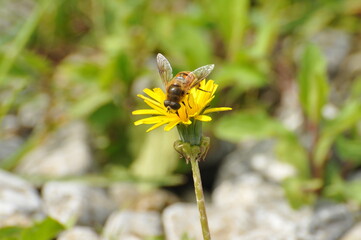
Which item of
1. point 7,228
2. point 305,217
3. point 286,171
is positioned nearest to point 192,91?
→ point 7,228

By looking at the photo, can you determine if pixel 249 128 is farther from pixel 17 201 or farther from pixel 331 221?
pixel 17 201

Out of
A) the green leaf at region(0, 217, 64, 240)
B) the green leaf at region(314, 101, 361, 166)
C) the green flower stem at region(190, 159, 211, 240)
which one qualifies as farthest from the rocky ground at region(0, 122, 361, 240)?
the green flower stem at region(190, 159, 211, 240)

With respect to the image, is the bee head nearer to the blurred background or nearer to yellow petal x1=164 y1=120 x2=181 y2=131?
yellow petal x1=164 y1=120 x2=181 y2=131

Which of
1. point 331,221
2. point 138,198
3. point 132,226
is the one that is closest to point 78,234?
point 132,226

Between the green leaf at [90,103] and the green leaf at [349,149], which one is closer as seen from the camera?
the green leaf at [349,149]

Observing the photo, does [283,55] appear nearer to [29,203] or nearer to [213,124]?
[213,124]

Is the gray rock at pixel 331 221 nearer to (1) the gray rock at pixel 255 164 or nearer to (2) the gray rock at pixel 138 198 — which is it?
(1) the gray rock at pixel 255 164

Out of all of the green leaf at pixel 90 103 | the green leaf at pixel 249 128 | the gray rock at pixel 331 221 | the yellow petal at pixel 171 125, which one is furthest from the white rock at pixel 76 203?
the yellow petal at pixel 171 125
